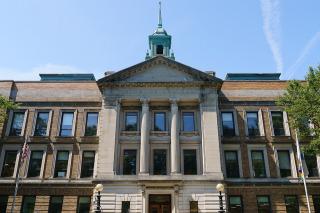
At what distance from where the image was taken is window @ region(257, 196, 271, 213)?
29969 millimetres

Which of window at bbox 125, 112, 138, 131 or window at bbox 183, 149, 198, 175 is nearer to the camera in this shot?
window at bbox 183, 149, 198, 175

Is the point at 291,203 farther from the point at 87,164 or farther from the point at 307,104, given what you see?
the point at 87,164

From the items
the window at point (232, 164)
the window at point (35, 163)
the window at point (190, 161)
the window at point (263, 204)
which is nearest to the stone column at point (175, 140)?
the window at point (190, 161)

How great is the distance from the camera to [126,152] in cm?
3138

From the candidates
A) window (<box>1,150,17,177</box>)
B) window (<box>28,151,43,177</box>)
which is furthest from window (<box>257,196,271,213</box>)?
window (<box>1,150,17,177</box>)

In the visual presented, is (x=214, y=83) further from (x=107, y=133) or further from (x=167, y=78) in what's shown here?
(x=107, y=133)

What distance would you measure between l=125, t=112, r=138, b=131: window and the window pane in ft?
46.4

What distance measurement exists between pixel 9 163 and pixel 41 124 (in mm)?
4708

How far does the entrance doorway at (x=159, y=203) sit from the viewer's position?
28891 millimetres

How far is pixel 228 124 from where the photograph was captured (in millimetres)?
33969

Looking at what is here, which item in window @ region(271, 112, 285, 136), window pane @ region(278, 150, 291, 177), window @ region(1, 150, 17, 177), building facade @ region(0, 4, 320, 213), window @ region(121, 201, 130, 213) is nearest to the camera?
window @ region(121, 201, 130, 213)

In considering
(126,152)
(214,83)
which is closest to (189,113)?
(214,83)

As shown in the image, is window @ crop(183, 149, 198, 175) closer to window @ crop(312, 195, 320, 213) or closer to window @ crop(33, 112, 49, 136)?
window @ crop(312, 195, 320, 213)

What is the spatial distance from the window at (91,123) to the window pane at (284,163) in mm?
18092
